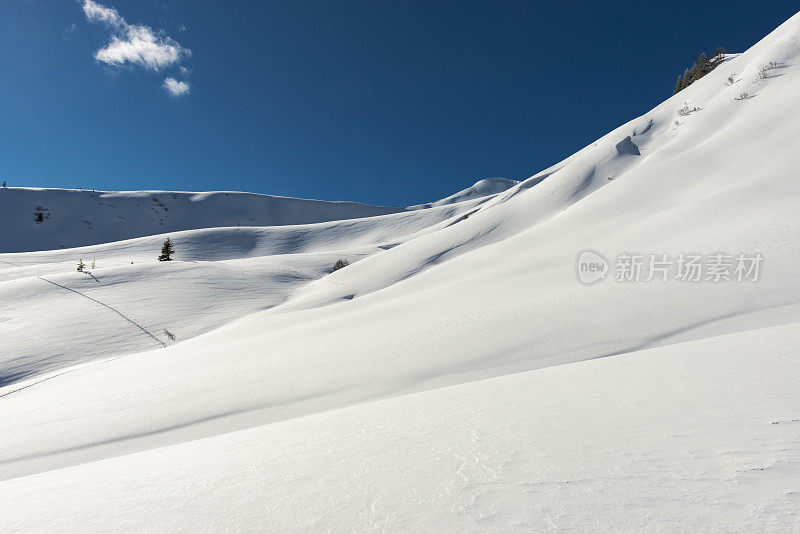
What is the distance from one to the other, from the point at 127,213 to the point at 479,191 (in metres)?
35.6

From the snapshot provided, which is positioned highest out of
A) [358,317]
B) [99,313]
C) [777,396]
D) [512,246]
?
[99,313]

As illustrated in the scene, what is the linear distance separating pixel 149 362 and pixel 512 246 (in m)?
4.77

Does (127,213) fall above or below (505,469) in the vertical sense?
above

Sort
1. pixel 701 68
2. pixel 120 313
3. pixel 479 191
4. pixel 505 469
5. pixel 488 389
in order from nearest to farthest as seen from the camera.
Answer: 1. pixel 505 469
2. pixel 488 389
3. pixel 120 313
4. pixel 701 68
5. pixel 479 191

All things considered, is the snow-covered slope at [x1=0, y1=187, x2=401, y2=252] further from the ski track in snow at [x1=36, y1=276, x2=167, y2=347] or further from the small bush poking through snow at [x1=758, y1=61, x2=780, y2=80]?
the small bush poking through snow at [x1=758, y1=61, x2=780, y2=80]

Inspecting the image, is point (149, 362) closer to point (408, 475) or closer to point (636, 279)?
point (408, 475)

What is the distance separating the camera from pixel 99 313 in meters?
5.69

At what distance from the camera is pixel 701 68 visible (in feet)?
44.0

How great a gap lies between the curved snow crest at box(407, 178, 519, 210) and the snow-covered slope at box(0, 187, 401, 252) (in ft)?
28.5

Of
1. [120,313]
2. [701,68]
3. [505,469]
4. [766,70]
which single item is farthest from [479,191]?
[505,469]

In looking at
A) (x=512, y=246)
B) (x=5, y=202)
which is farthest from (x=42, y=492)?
(x=5, y=202)

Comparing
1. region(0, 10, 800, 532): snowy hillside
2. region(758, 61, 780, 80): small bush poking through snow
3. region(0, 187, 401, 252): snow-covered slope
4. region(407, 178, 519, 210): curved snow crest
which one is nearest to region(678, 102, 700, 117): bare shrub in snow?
region(758, 61, 780, 80): small bush poking through snow

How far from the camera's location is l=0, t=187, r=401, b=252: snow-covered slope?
23.1 meters

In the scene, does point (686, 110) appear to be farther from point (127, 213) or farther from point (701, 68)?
point (127, 213)
